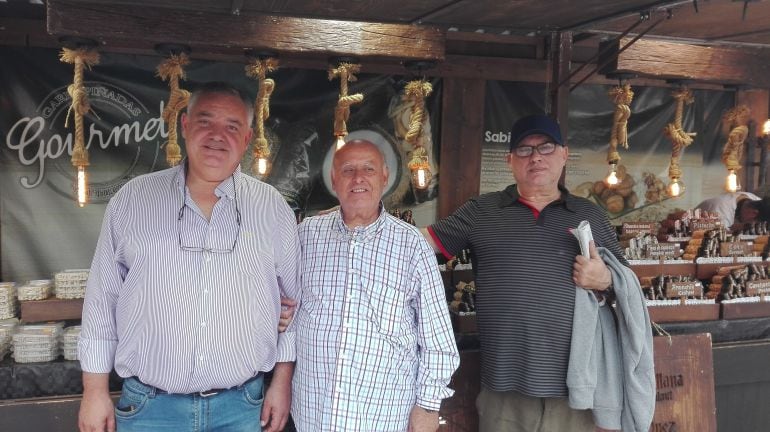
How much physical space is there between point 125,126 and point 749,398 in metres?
4.24

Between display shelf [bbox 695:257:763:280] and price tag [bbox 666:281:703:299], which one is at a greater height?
display shelf [bbox 695:257:763:280]

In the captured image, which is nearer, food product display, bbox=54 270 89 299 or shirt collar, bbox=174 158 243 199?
shirt collar, bbox=174 158 243 199

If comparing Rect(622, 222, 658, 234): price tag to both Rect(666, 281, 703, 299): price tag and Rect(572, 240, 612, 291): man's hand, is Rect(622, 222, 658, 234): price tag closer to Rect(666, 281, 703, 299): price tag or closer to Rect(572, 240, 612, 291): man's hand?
Rect(666, 281, 703, 299): price tag

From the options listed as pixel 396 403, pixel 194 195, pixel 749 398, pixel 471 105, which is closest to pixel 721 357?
pixel 749 398

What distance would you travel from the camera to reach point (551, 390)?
7.21ft

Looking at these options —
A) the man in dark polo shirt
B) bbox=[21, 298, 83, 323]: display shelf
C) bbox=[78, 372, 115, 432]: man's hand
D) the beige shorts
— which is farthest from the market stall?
bbox=[78, 372, 115, 432]: man's hand

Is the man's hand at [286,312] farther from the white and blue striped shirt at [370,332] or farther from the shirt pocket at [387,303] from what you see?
the shirt pocket at [387,303]

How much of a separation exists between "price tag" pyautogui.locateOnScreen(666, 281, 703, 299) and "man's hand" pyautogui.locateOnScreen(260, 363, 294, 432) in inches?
90.9

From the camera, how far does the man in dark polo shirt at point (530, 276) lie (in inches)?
86.8

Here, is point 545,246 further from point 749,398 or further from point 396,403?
point 749,398

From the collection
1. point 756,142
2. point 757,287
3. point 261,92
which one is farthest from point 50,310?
point 756,142

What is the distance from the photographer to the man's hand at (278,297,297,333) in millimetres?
1986

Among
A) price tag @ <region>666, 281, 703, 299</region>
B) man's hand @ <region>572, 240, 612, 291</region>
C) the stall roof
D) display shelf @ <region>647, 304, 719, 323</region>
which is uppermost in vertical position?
the stall roof

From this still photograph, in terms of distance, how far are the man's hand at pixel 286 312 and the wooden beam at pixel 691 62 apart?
2.08 metres
